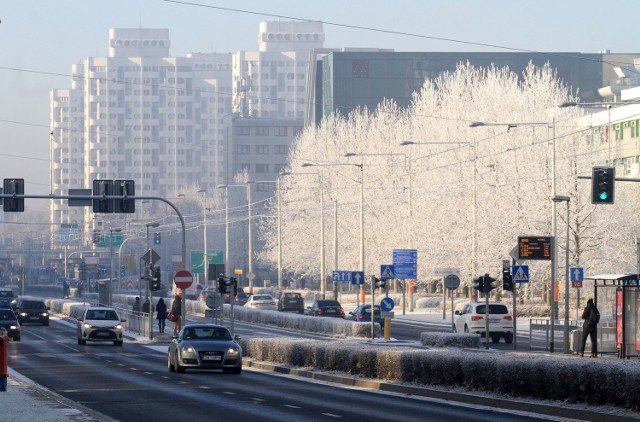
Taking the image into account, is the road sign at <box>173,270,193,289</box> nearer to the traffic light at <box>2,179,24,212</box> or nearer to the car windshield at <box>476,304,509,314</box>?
the traffic light at <box>2,179,24,212</box>

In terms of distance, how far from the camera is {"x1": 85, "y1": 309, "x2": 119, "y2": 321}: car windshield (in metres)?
59.1

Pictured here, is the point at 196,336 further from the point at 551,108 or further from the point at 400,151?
the point at 400,151

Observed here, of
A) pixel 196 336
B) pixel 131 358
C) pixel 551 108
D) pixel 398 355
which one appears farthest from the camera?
pixel 551 108

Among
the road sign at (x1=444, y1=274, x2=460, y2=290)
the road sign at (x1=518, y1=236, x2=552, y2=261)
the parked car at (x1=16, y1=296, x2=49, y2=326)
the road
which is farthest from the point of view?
the parked car at (x1=16, y1=296, x2=49, y2=326)

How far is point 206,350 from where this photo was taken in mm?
37562

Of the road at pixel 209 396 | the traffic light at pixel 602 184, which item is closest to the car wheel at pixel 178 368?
the road at pixel 209 396

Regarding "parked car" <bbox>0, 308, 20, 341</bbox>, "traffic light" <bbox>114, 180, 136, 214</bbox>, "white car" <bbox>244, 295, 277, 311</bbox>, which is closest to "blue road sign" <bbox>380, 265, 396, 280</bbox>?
"traffic light" <bbox>114, 180, 136, 214</bbox>

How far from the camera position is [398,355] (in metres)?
31.0

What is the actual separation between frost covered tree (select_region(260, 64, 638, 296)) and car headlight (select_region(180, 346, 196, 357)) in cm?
2717

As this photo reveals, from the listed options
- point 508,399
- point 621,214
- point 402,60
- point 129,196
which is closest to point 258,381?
point 508,399

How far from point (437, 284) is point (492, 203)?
2058cm

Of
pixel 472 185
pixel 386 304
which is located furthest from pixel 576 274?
pixel 472 185

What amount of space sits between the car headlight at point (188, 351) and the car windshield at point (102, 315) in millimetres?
21964

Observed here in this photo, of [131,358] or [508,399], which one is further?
[131,358]
